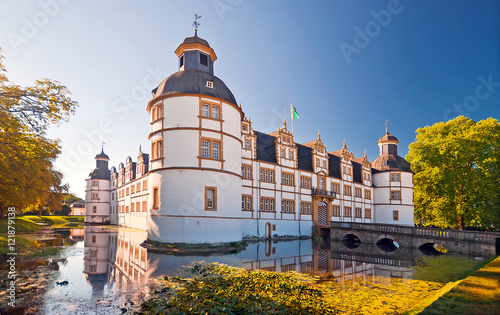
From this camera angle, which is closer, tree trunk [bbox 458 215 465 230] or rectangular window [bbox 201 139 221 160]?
rectangular window [bbox 201 139 221 160]

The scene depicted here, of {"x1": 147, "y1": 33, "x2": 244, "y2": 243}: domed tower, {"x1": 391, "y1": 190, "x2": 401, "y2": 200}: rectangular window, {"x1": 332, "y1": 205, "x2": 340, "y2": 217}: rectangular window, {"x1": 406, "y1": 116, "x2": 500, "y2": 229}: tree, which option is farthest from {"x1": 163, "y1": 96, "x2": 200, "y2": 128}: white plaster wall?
{"x1": 391, "y1": 190, "x2": 401, "y2": 200}: rectangular window

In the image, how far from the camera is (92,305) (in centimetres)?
822

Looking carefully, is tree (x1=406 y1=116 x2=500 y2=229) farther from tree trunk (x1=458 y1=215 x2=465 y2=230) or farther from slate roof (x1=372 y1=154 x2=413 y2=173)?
slate roof (x1=372 y1=154 x2=413 y2=173)

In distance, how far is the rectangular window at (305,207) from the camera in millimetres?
35406

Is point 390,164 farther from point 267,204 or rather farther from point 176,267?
point 176,267

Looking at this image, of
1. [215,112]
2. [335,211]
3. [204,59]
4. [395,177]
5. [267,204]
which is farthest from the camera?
[395,177]

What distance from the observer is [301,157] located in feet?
127

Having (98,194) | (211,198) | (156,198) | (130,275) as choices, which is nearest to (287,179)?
(211,198)

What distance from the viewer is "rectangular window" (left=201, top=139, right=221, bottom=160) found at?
2232 cm

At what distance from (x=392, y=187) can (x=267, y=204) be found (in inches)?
960

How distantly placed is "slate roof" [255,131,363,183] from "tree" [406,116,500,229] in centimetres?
1025

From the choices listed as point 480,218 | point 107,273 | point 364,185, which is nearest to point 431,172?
point 480,218

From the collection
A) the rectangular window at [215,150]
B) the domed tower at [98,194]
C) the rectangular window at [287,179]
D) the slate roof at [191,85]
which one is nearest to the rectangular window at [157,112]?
the slate roof at [191,85]

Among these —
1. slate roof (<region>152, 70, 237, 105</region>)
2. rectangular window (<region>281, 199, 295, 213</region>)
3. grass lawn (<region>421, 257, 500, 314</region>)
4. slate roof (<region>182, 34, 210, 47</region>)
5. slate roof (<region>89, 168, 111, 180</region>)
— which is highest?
slate roof (<region>182, 34, 210, 47</region>)
